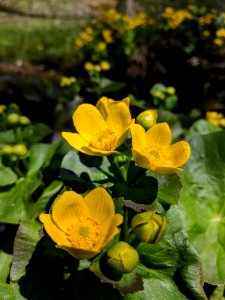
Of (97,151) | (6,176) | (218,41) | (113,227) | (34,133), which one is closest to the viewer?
(113,227)

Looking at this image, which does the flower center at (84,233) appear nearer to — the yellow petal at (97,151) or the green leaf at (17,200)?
the yellow petal at (97,151)

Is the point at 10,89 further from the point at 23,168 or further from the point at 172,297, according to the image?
the point at 172,297

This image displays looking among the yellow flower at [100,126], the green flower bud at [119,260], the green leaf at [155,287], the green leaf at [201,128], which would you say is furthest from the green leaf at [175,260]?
the green leaf at [201,128]

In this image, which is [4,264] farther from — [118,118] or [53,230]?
[118,118]

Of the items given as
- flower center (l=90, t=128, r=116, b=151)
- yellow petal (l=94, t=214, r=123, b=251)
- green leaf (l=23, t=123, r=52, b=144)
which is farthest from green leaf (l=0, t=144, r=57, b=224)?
yellow petal (l=94, t=214, r=123, b=251)

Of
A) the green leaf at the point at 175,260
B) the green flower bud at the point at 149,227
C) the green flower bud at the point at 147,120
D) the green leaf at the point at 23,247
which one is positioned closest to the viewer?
the green flower bud at the point at 149,227

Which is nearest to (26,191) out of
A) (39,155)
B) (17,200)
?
(17,200)
